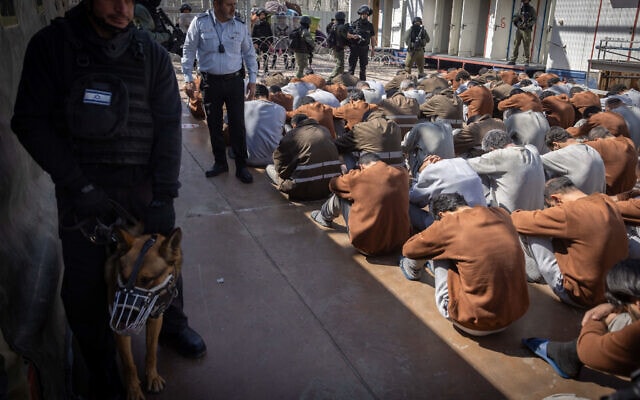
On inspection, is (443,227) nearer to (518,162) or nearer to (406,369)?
(406,369)

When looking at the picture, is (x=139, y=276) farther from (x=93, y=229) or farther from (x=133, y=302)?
(x=93, y=229)

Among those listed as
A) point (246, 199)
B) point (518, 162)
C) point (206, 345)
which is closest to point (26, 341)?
point (206, 345)

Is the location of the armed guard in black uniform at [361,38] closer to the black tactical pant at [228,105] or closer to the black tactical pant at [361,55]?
the black tactical pant at [361,55]

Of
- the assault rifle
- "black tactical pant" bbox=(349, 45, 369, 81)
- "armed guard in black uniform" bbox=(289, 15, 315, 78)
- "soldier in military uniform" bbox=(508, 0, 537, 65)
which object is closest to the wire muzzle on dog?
the assault rifle

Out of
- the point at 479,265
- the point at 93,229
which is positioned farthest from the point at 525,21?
the point at 93,229

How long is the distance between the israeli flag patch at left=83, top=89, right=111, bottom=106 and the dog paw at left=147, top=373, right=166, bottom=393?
4.39 feet

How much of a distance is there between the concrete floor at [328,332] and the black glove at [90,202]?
1030 millimetres

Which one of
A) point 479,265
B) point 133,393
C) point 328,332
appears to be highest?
point 479,265

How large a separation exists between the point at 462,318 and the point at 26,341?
223cm

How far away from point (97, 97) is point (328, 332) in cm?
187

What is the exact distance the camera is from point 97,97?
1.88 m

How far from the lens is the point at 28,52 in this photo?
186cm

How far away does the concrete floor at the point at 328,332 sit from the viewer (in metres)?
2.56

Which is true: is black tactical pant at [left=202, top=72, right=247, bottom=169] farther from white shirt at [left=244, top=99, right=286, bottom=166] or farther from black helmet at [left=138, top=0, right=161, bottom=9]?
black helmet at [left=138, top=0, right=161, bottom=9]
